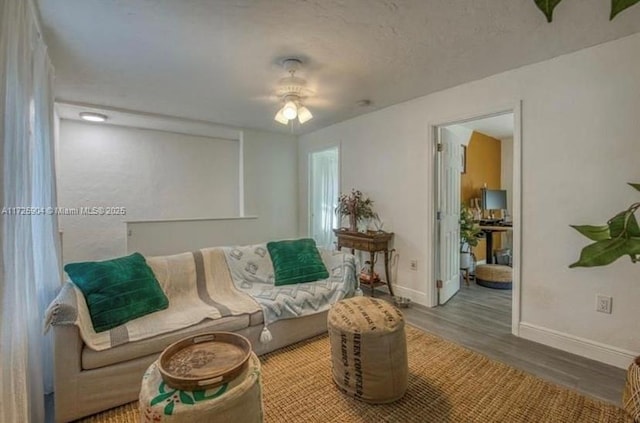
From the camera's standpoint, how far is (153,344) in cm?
195

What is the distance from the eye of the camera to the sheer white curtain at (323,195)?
17.8 ft

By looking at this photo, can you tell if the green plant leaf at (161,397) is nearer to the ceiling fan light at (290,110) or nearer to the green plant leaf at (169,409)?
the green plant leaf at (169,409)

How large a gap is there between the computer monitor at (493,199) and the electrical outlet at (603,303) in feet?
9.57

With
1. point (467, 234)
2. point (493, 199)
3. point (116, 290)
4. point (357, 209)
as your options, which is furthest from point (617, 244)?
point (493, 199)

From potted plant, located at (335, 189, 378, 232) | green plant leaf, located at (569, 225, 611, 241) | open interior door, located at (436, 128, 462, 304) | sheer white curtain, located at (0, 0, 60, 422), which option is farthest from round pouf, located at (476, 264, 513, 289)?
sheer white curtain, located at (0, 0, 60, 422)

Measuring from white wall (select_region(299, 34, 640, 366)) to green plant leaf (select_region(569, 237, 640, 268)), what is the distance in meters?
1.03

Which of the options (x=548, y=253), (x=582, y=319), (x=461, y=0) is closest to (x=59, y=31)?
(x=461, y=0)

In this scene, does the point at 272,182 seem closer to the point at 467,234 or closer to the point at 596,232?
the point at 467,234

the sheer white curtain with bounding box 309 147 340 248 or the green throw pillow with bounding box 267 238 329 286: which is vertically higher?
the sheer white curtain with bounding box 309 147 340 248

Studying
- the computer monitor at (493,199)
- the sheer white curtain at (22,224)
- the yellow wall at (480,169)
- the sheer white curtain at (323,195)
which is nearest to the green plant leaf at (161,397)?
the sheer white curtain at (22,224)

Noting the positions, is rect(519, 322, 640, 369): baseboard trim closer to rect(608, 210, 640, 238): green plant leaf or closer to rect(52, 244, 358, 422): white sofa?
rect(608, 210, 640, 238): green plant leaf

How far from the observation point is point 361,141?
4.26 meters

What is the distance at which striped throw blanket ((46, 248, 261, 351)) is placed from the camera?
180cm

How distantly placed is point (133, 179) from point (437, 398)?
4777mm
